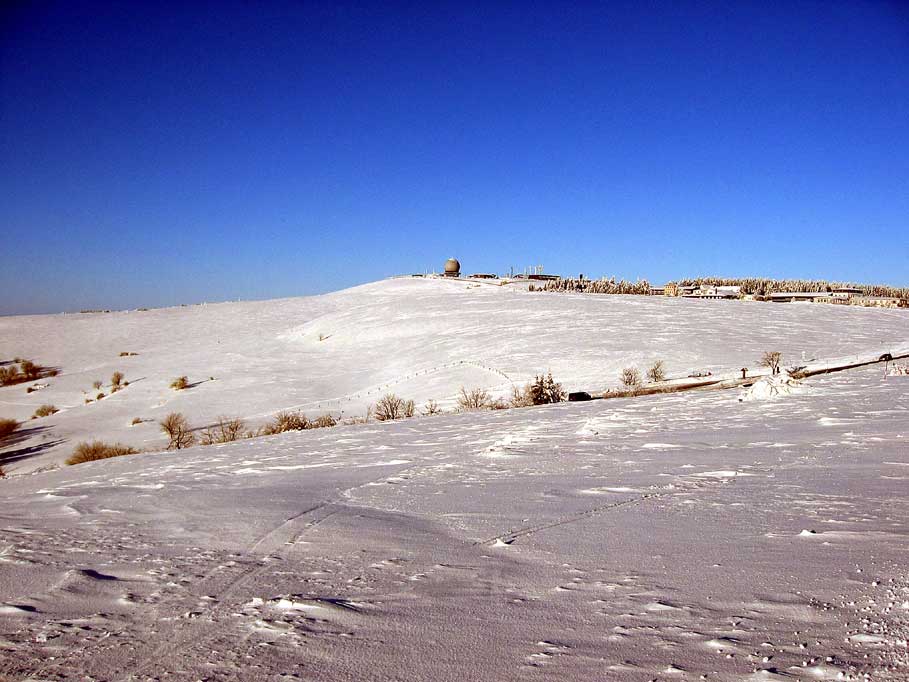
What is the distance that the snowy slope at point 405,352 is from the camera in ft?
50.6

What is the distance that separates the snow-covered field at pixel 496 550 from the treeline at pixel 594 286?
25.3 meters

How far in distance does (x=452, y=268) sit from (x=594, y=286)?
41.5 ft

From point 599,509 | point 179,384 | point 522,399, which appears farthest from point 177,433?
point 599,509

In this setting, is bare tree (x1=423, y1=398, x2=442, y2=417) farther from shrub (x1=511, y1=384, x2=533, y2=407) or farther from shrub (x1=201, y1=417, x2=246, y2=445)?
shrub (x1=201, y1=417, x2=246, y2=445)

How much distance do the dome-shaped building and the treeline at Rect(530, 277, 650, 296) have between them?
9.03m

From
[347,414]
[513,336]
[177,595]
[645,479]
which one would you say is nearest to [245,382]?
[347,414]

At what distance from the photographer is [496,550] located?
352 cm

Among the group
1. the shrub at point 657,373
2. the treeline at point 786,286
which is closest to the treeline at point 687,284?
the treeline at point 786,286

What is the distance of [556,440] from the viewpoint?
7.55 meters

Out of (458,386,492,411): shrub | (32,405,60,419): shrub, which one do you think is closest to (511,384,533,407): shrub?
(458,386,492,411): shrub

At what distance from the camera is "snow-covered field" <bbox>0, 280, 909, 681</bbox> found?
225 centimetres

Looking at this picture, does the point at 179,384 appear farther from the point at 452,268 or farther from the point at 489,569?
the point at 452,268

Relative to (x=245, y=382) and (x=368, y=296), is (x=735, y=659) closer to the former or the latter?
(x=245, y=382)

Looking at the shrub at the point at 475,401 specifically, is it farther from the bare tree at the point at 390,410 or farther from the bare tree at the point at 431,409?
the bare tree at the point at 390,410
